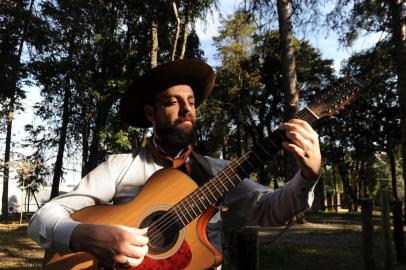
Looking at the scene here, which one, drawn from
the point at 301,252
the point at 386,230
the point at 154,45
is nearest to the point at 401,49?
the point at 386,230

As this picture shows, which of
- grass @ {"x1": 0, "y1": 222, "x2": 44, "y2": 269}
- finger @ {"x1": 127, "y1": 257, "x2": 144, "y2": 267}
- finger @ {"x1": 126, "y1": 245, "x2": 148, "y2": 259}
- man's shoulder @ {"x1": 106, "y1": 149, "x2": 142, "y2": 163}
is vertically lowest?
grass @ {"x1": 0, "y1": 222, "x2": 44, "y2": 269}

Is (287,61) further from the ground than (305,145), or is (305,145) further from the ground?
(287,61)

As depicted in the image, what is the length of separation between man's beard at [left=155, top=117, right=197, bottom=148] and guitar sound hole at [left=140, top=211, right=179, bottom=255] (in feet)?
1.76

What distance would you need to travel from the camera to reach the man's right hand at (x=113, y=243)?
2043 mm

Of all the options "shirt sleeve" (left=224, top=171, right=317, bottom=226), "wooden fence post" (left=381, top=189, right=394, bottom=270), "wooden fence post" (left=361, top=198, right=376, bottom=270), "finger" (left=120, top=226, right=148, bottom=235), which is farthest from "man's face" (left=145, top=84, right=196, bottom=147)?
"wooden fence post" (left=381, top=189, right=394, bottom=270)

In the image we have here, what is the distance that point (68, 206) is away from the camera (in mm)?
2518

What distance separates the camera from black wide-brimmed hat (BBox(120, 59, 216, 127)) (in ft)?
9.21

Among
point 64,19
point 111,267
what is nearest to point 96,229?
point 111,267

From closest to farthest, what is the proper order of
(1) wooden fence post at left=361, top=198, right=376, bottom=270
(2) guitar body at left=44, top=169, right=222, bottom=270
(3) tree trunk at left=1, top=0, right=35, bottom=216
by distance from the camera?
(2) guitar body at left=44, top=169, right=222, bottom=270, (1) wooden fence post at left=361, top=198, right=376, bottom=270, (3) tree trunk at left=1, top=0, right=35, bottom=216

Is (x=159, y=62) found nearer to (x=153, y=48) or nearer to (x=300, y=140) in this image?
(x=153, y=48)

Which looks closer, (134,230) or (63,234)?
(134,230)

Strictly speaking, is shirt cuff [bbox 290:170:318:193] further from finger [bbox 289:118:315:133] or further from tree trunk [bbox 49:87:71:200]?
tree trunk [bbox 49:87:71:200]

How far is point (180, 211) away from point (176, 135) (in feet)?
1.73

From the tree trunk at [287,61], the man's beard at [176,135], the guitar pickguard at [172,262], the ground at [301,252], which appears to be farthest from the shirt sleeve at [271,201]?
the tree trunk at [287,61]
